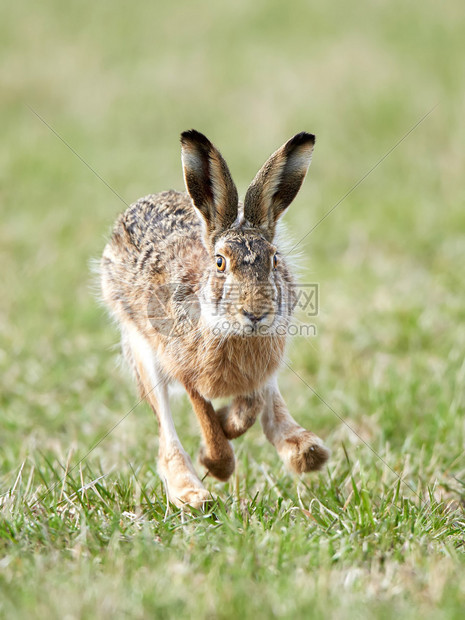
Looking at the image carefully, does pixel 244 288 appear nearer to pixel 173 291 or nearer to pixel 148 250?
pixel 173 291

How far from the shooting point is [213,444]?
158 inches

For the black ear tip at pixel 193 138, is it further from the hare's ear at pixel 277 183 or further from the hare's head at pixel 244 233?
the hare's ear at pixel 277 183

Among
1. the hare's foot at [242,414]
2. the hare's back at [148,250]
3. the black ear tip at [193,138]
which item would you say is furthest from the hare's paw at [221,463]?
the black ear tip at [193,138]

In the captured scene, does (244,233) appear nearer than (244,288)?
No

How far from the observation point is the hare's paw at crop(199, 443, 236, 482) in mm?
4000

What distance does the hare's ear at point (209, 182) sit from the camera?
3.84 meters

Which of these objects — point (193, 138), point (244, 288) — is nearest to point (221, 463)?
point (244, 288)

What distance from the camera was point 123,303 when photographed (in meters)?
4.45

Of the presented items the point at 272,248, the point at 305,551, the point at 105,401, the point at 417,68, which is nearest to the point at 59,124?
the point at 417,68

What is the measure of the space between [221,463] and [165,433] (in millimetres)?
389

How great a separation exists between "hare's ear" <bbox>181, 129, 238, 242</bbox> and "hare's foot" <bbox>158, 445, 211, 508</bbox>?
1.13 metres

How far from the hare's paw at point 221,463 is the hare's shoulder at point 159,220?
1.16m

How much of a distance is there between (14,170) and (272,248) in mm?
7349

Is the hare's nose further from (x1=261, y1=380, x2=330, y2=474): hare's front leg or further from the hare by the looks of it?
(x1=261, y1=380, x2=330, y2=474): hare's front leg
